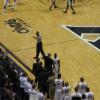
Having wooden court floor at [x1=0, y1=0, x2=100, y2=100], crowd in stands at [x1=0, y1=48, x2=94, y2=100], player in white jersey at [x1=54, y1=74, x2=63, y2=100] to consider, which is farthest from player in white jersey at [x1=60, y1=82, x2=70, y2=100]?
wooden court floor at [x1=0, y1=0, x2=100, y2=100]

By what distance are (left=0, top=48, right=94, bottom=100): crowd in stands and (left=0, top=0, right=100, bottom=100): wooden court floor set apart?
202 cm

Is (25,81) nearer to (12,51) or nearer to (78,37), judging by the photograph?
(12,51)

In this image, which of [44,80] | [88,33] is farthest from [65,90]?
[88,33]

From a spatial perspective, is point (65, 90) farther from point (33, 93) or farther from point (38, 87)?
point (38, 87)

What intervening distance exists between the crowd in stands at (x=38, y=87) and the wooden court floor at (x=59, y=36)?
2.02 m

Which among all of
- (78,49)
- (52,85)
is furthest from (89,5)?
(52,85)

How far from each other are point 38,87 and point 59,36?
23.2ft

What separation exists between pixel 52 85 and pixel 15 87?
4.68 feet

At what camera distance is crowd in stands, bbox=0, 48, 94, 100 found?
51.9 feet

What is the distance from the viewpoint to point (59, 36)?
24703 millimetres

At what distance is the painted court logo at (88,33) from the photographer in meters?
24.2

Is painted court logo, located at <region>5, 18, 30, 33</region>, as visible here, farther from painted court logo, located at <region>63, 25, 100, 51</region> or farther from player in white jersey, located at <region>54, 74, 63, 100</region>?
player in white jersey, located at <region>54, 74, 63, 100</region>

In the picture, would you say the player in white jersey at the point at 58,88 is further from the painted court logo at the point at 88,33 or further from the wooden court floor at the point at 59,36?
the painted court logo at the point at 88,33

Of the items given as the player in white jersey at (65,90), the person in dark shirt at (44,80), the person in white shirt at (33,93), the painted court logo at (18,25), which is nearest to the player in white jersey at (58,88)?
the player in white jersey at (65,90)
